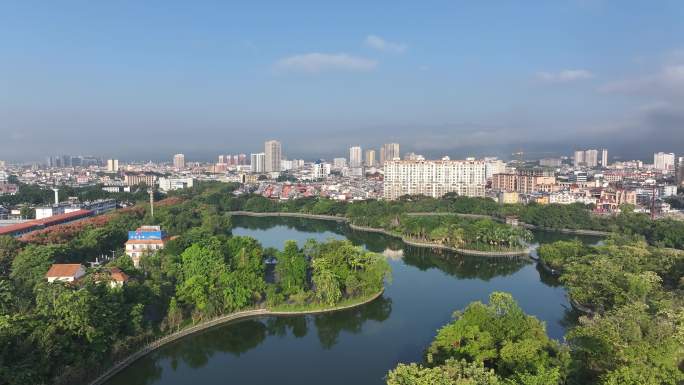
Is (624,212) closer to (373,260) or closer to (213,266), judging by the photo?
(373,260)

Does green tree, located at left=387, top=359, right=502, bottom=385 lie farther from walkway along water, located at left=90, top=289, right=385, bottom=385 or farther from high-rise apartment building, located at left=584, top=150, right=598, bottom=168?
high-rise apartment building, located at left=584, top=150, right=598, bottom=168

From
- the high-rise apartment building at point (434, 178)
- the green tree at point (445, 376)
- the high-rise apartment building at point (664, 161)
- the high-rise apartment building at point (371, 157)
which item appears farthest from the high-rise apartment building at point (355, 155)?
the green tree at point (445, 376)

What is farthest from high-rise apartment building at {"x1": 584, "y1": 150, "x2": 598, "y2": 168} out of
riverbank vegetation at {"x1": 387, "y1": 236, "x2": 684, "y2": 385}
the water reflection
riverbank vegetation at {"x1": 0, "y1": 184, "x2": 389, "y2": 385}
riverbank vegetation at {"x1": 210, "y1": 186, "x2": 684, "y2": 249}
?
riverbank vegetation at {"x1": 0, "y1": 184, "x2": 389, "y2": 385}

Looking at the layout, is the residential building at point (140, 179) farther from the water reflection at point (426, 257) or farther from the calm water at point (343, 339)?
the calm water at point (343, 339)

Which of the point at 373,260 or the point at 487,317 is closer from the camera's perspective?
the point at 487,317

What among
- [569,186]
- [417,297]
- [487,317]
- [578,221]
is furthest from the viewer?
[569,186]

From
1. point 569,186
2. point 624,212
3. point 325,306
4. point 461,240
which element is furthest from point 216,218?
point 569,186
